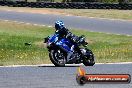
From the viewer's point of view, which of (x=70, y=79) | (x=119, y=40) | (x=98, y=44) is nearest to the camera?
(x=70, y=79)

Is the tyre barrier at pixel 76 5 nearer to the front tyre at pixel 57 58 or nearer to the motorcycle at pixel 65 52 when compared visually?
the motorcycle at pixel 65 52

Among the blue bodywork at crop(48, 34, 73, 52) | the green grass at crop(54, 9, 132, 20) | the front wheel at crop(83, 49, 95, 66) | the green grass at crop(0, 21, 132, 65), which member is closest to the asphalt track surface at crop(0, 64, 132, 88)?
the front wheel at crop(83, 49, 95, 66)

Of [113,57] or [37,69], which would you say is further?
[113,57]

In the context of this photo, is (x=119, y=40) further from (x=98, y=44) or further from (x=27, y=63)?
(x=27, y=63)

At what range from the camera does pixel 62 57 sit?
48.4ft

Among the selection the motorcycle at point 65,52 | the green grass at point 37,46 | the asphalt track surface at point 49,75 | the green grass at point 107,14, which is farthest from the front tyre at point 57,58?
the green grass at point 107,14

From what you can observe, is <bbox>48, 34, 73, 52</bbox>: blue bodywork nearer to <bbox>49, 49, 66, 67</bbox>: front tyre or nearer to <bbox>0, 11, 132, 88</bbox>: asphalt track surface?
<bbox>49, 49, 66, 67</bbox>: front tyre

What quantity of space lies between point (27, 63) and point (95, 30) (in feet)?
59.1

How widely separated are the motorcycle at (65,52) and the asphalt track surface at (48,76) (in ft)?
0.81

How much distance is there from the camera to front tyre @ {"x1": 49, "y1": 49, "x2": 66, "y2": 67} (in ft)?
47.7

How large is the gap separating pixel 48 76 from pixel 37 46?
37.0 ft

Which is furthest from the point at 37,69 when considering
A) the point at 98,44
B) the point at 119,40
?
the point at 119,40

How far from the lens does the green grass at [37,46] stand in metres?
17.2

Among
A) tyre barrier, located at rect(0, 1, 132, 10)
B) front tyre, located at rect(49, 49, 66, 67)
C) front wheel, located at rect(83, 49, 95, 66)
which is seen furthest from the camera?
tyre barrier, located at rect(0, 1, 132, 10)
